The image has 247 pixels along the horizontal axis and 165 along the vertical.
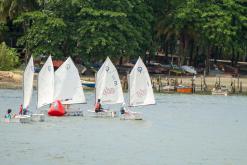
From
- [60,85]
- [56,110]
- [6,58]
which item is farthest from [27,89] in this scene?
[6,58]

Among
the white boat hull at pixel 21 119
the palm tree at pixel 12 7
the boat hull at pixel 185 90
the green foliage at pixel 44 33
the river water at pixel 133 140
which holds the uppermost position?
the palm tree at pixel 12 7

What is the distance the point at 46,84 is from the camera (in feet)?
288

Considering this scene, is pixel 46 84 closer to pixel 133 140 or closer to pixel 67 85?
pixel 67 85

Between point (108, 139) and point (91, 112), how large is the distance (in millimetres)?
10344

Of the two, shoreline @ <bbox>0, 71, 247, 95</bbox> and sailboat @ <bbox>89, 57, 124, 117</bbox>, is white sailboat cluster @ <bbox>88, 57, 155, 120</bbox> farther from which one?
shoreline @ <bbox>0, 71, 247, 95</bbox>

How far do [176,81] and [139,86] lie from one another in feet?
104

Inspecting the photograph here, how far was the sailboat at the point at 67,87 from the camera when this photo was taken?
89062 mm

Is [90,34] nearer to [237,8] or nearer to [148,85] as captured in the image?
[237,8]

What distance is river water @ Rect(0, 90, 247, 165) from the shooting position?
227 feet

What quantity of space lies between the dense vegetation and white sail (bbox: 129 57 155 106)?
110 ft

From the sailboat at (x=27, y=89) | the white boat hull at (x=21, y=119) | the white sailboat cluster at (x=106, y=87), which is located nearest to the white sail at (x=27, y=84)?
the sailboat at (x=27, y=89)

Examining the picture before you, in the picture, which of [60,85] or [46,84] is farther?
[60,85]

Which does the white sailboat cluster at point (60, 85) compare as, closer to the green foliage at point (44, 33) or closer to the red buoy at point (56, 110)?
the red buoy at point (56, 110)

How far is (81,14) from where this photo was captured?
12656 centimetres
